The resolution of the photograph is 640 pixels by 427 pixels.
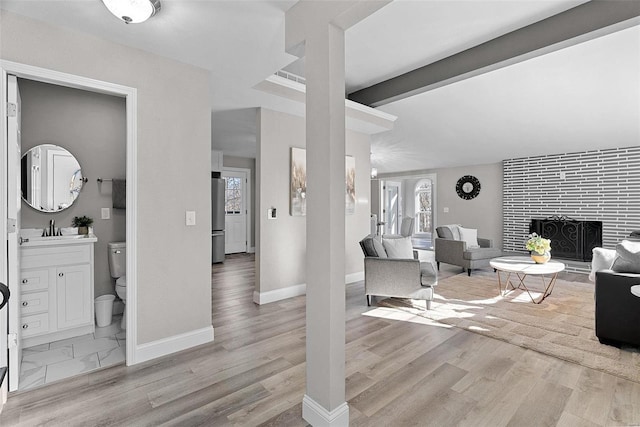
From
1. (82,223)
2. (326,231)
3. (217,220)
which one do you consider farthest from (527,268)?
(217,220)

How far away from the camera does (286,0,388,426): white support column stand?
172 centimetres

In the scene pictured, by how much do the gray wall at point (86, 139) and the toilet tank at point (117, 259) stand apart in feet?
0.66

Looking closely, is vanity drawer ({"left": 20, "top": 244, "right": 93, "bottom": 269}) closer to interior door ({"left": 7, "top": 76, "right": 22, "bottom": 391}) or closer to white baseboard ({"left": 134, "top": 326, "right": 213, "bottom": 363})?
interior door ({"left": 7, "top": 76, "right": 22, "bottom": 391})

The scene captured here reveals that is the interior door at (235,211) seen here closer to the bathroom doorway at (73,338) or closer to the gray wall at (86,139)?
the gray wall at (86,139)

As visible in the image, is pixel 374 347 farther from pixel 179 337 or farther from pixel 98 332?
pixel 98 332

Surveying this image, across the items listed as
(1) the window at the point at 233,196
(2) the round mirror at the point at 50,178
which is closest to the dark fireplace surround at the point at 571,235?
(1) the window at the point at 233,196

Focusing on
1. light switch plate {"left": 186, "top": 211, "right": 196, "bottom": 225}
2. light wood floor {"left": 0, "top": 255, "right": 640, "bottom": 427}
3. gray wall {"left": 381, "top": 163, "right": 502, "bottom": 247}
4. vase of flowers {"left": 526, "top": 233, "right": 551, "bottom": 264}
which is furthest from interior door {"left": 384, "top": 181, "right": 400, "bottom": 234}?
light switch plate {"left": 186, "top": 211, "right": 196, "bottom": 225}

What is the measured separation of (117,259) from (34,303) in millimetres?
742

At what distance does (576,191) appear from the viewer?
625 cm

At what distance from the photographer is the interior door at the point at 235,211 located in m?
7.82

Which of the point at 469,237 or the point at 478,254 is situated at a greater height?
the point at 469,237

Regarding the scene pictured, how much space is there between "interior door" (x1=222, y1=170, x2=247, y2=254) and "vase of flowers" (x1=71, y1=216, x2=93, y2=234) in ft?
14.7

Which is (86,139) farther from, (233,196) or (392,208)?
(392,208)

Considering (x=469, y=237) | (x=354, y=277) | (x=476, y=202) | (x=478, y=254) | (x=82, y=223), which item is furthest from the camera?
(x=476, y=202)
